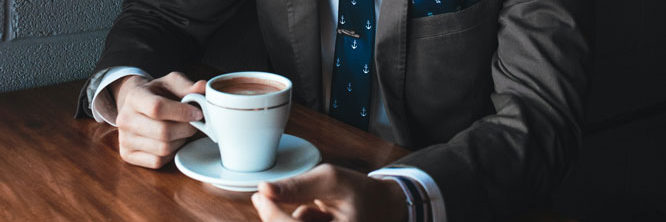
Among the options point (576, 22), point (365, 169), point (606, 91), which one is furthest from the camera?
point (606, 91)

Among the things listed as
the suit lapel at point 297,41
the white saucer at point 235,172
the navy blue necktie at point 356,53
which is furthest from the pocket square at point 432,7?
the white saucer at point 235,172

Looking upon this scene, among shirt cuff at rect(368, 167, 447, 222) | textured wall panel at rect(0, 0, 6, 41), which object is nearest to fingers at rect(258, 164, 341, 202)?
shirt cuff at rect(368, 167, 447, 222)

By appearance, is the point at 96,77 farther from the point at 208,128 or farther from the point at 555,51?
the point at 555,51

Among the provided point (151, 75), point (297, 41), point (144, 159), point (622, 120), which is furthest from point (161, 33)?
point (622, 120)

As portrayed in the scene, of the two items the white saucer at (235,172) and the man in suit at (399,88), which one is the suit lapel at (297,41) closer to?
the man in suit at (399,88)

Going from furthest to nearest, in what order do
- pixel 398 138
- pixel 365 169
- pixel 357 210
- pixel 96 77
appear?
pixel 398 138
pixel 96 77
pixel 365 169
pixel 357 210

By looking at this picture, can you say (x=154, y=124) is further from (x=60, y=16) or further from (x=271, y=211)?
(x=60, y=16)

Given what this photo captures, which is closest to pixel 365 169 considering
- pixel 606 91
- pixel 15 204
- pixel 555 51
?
pixel 555 51

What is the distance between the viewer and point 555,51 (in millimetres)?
1066

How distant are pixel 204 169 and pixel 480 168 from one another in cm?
38

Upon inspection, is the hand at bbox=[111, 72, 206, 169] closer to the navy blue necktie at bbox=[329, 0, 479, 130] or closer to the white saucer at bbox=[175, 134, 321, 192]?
the white saucer at bbox=[175, 134, 321, 192]

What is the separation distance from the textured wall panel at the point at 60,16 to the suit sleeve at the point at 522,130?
862 mm

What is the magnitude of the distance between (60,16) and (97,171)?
572 mm

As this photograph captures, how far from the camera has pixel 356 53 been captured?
135 centimetres
